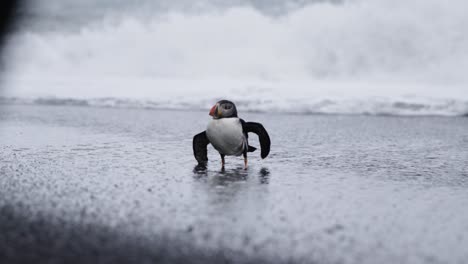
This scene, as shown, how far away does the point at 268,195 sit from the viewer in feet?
12.2

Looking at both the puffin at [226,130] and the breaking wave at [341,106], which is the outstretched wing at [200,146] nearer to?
the puffin at [226,130]

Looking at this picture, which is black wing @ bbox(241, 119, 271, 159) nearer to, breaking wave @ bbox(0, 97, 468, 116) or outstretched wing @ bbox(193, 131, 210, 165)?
outstretched wing @ bbox(193, 131, 210, 165)

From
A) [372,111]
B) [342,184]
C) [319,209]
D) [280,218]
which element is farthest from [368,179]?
[372,111]

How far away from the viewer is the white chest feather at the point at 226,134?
4.67 meters

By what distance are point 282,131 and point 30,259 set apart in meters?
6.54

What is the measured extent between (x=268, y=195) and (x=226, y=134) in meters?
1.09

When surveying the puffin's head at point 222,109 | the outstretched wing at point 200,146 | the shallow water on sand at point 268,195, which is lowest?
the shallow water on sand at point 268,195

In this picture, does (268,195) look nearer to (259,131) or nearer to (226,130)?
(226,130)

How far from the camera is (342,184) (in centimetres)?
420

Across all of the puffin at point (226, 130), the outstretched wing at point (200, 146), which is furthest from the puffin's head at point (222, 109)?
the outstretched wing at point (200, 146)

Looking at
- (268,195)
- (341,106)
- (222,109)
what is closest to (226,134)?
(222,109)

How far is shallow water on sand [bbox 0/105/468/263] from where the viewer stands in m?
2.66

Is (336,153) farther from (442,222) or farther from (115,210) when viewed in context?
(115,210)

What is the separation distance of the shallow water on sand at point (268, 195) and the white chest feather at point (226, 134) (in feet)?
0.76
